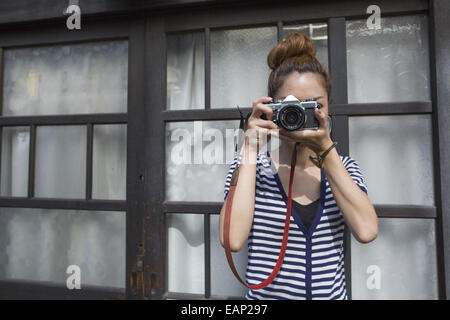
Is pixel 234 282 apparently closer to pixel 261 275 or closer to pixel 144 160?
pixel 261 275

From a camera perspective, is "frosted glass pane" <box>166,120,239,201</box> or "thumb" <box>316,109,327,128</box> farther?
"frosted glass pane" <box>166,120,239,201</box>

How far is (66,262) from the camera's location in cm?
135

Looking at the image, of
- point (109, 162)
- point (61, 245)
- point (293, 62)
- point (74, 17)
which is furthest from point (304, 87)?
point (61, 245)

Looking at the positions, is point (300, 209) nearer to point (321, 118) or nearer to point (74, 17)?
point (321, 118)

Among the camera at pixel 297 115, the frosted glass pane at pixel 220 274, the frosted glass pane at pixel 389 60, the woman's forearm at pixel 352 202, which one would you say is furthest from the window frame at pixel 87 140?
the frosted glass pane at pixel 389 60

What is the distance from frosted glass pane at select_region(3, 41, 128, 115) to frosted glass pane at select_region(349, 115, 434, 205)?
1135mm

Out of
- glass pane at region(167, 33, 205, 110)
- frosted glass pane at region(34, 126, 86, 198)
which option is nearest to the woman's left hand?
glass pane at region(167, 33, 205, 110)

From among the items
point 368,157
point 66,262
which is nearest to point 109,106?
point 66,262

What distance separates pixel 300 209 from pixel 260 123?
0.27 metres

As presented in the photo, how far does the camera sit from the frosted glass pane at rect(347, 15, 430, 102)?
43.3 inches

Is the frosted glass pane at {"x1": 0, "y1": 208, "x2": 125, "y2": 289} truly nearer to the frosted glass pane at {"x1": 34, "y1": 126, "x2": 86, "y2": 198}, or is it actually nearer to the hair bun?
the frosted glass pane at {"x1": 34, "y1": 126, "x2": 86, "y2": 198}

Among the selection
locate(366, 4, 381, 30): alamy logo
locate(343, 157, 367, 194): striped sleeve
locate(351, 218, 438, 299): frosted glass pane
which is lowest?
locate(351, 218, 438, 299): frosted glass pane

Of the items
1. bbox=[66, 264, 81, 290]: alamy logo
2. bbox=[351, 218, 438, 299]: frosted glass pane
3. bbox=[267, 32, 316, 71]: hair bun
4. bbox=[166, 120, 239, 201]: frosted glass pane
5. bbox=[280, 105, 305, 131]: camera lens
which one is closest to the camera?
bbox=[280, 105, 305, 131]: camera lens
